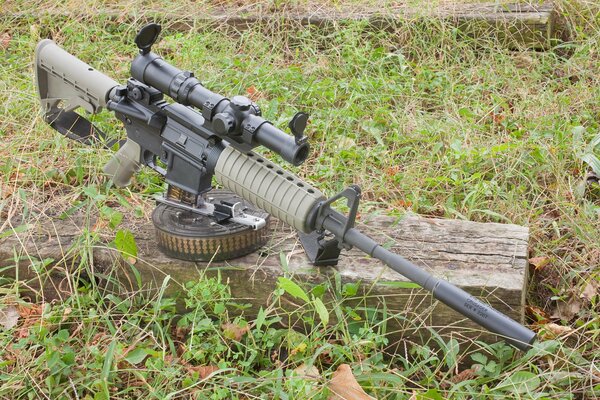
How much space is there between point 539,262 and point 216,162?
1605mm

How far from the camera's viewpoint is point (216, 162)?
311cm

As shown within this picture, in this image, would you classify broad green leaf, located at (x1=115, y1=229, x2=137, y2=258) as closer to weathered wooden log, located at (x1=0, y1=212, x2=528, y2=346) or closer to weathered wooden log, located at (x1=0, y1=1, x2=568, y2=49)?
weathered wooden log, located at (x1=0, y1=212, x2=528, y2=346)

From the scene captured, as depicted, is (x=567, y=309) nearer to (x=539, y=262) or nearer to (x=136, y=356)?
(x=539, y=262)

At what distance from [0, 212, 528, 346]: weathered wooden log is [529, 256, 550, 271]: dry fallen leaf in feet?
0.87

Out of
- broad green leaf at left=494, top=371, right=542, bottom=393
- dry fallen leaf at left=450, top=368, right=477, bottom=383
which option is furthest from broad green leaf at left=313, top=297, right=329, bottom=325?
broad green leaf at left=494, top=371, right=542, bottom=393

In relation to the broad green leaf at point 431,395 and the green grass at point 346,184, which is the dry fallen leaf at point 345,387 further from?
the broad green leaf at point 431,395

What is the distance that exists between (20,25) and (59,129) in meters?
2.91

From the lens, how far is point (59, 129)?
4.05 m

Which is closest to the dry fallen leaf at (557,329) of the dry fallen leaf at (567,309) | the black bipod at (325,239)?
the dry fallen leaf at (567,309)

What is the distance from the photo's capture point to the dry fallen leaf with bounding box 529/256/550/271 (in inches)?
143

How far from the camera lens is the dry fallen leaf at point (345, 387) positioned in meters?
2.81

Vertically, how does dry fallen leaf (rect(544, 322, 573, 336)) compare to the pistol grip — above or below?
below

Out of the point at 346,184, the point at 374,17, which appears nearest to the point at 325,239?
the point at 346,184

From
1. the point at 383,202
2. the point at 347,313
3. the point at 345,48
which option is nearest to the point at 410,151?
the point at 383,202
